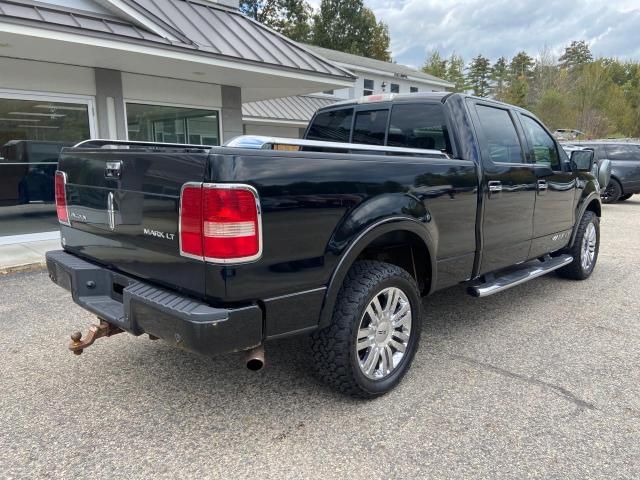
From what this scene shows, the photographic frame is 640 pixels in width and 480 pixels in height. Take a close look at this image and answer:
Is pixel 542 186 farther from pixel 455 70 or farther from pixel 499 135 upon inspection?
pixel 455 70

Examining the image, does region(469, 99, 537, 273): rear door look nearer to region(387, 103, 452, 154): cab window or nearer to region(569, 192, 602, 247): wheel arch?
region(387, 103, 452, 154): cab window

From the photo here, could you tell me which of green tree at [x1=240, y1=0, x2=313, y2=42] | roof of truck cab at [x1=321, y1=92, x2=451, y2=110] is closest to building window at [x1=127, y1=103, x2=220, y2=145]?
roof of truck cab at [x1=321, y1=92, x2=451, y2=110]

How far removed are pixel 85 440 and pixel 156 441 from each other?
0.38 m

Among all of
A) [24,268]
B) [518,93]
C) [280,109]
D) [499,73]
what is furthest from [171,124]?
[499,73]

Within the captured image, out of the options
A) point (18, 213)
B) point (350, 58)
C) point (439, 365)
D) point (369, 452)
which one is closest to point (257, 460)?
point (369, 452)

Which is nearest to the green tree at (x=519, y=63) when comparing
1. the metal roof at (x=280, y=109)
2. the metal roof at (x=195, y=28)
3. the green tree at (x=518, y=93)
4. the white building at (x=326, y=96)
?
the green tree at (x=518, y=93)

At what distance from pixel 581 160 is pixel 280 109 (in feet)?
45.0

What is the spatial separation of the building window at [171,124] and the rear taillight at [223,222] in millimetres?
7112

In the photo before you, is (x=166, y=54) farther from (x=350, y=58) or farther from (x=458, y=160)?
(x=350, y=58)

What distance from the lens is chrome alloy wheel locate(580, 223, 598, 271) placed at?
555cm

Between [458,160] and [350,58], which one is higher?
[350,58]

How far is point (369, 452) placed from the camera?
7.89ft

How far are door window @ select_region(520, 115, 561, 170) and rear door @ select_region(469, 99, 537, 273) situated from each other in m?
0.23

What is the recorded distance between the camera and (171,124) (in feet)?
29.7
